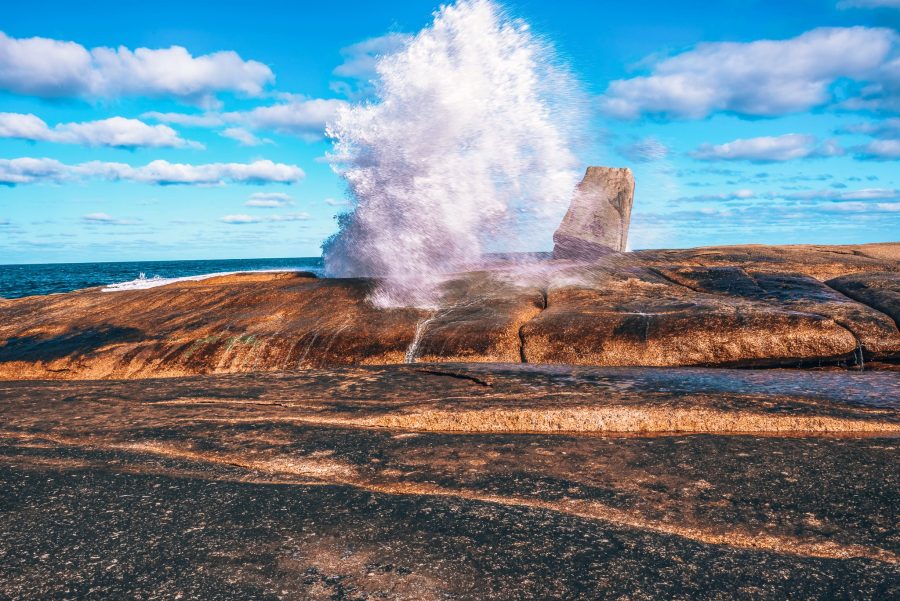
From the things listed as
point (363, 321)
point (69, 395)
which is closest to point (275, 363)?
point (363, 321)

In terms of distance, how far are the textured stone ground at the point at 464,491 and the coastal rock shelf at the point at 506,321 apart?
1.36 meters

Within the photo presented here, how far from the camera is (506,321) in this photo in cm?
695

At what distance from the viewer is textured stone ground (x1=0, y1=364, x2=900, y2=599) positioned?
2.26 meters

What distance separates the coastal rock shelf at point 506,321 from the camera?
20.5 ft

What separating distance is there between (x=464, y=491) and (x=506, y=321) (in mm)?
4041

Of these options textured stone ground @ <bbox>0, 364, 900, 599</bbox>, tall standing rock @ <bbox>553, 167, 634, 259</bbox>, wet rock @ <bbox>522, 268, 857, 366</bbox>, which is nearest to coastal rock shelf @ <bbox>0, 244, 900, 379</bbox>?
wet rock @ <bbox>522, 268, 857, 366</bbox>

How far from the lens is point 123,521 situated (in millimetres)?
2738

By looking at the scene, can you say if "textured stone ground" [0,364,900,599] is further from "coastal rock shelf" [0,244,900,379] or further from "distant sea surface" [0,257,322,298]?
"distant sea surface" [0,257,322,298]

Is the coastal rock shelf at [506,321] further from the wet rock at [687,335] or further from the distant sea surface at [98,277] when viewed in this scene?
the distant sea surface at [98,277]

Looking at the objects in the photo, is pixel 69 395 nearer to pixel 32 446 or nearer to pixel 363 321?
pixel 32 446

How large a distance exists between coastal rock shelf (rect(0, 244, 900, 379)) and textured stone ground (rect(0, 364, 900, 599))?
4.45 feet

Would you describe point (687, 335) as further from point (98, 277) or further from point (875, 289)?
point (98, 277)

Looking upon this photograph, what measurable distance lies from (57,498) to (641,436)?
320 centimetres

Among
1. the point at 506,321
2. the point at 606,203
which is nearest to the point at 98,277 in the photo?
the point at 606,203
